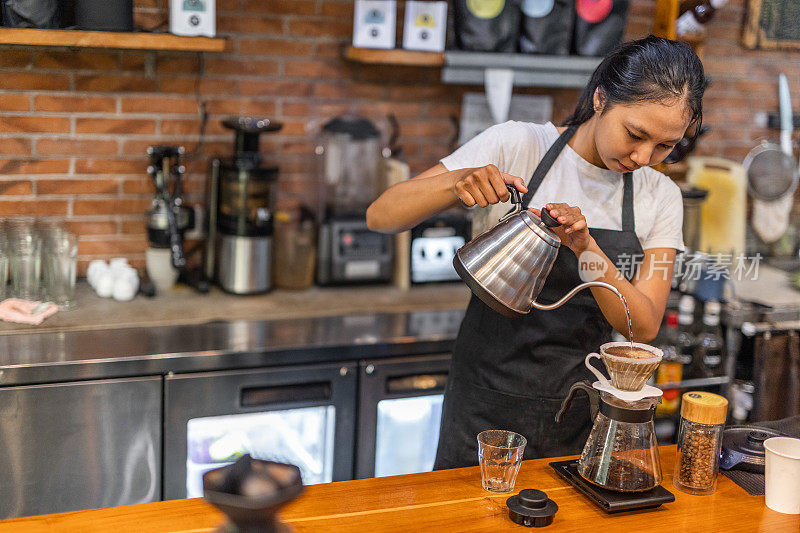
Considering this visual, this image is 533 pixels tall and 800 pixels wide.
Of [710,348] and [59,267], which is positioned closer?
[59,267]

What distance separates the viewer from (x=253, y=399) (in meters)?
2.65

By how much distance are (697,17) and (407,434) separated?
1957mm

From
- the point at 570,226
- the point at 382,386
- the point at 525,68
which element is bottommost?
the point at 382,386

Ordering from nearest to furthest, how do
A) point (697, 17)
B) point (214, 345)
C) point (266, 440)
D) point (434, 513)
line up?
point (434, 513) → point (214, 345) → point (266, 440) → point (697, 17)

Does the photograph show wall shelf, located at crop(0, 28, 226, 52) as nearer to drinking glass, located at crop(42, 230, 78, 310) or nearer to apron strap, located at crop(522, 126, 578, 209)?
drinking glass, located at crop(42, 230, 78, 310)

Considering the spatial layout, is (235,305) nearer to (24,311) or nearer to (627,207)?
(24,311)

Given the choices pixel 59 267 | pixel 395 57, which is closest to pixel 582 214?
pixel 395 57

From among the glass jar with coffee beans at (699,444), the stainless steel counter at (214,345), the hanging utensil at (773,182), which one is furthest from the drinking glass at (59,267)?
the hanging utensil at (773,182)

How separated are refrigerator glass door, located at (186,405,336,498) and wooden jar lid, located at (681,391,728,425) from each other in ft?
4.38

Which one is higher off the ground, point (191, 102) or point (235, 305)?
point (191, 102)

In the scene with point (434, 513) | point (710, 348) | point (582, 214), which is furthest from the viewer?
point (710, 348)

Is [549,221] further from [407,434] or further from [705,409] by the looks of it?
[407,434]

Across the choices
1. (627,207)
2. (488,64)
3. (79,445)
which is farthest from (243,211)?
(627,207)

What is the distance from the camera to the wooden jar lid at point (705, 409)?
165 cm
